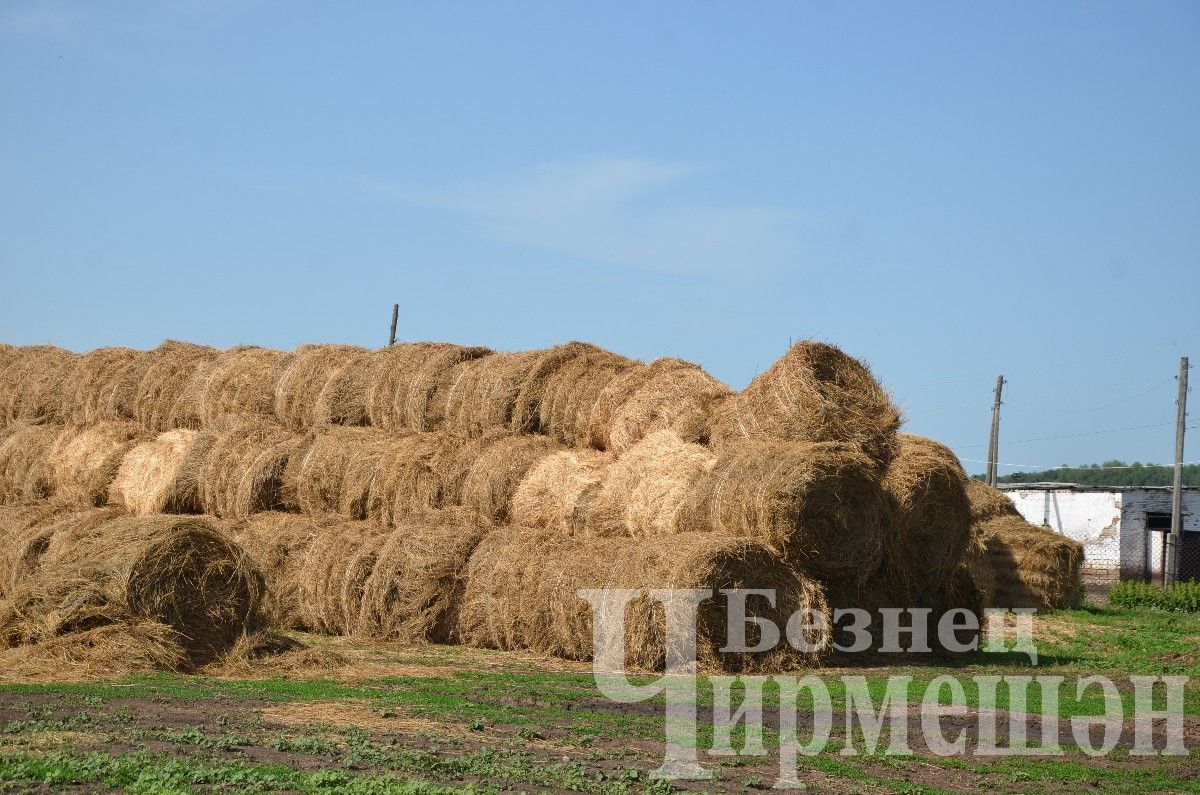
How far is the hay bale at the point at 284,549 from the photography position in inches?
704

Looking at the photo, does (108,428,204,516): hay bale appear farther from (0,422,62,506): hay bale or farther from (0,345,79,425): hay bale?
(0,345,79,425): hay bale

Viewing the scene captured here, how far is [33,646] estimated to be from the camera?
12781 mm

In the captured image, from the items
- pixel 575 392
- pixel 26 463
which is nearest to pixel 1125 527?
pixel 575 392

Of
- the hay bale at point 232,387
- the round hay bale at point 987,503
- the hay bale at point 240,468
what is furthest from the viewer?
the round hay bale at point 987,503

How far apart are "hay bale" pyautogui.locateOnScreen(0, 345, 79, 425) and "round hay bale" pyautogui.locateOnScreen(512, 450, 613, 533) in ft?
37.5

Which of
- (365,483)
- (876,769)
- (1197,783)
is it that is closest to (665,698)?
(876,769)

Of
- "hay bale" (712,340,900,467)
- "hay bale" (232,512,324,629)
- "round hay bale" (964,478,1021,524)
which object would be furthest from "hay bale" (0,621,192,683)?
"round hay bale" (964,478,1021,524)

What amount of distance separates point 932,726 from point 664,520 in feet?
16.1

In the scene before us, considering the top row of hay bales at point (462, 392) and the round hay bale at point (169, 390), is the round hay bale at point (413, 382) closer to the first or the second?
the top row of hay bales at point (462, 392)

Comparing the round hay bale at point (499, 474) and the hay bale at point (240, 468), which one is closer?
the round hay bale at point (499, 474)

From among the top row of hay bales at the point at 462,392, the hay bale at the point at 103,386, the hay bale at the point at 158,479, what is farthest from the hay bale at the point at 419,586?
the hay bale at the point at 103,386

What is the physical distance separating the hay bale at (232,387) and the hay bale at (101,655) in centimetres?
856

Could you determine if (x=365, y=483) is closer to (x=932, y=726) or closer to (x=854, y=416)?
(x=854, y=416)

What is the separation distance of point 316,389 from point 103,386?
519cm
